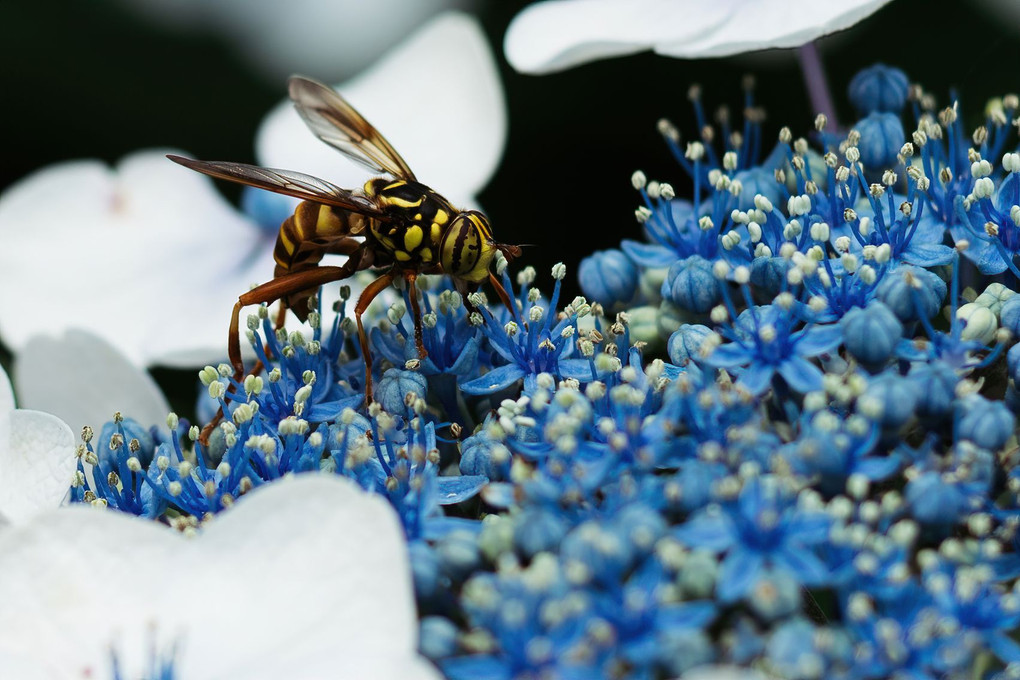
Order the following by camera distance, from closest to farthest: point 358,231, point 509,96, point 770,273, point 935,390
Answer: point 935,390 < point 770,273 < point 358,231 < point 509,96

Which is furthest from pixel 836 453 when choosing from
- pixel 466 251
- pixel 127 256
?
pixel 127 256

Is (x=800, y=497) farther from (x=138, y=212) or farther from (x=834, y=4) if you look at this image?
(x=138, y=212)

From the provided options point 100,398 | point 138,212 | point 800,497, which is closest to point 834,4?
point 800,497

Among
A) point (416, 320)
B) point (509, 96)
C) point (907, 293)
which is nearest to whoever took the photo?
point (907, 293)

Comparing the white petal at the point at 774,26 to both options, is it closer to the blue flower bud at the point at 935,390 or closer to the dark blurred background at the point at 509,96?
the blue flower bud at the point at 935,390

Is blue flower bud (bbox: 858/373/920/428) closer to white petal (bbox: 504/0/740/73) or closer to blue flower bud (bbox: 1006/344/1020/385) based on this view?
blue flower bud (bbox: 1006/344/1020/385)

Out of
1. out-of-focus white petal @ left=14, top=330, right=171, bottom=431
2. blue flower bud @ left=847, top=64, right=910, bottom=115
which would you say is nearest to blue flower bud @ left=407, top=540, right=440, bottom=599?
out-of-focus white petal @ left=14, top=330, right=171, bottom=431

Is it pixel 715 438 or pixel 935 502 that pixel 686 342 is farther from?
pixel 935 502

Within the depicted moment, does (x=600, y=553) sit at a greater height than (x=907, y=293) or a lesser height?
lesser
